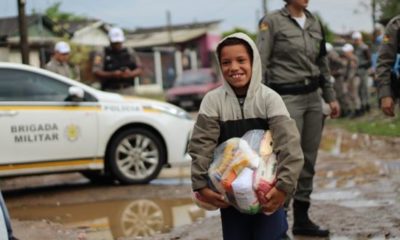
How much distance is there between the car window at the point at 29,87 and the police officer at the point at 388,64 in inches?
176

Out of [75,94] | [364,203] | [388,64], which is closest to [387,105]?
[388,64]

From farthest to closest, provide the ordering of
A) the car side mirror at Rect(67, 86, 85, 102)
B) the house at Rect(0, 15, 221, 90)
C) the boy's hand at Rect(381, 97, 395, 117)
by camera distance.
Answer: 1. the house at Rect(0, 15, 221, 90)
2. the car side mirror at Rect(67, 86, 85, 102)
3. the boy's hand at Rect(381, 97, 395, 117)

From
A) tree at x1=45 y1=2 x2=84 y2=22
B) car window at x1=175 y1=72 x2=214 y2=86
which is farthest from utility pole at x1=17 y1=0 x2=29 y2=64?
tree at x1=45 y1=2 x2=84 y2=22

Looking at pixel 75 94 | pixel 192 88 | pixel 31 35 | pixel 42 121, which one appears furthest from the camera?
pixel 31 35

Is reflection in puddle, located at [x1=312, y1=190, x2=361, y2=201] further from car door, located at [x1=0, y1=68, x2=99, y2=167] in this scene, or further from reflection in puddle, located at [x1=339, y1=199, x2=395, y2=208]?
car door, located at [x1=0, y1=68, x2=99, y2=167]


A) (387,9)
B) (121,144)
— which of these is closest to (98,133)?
(121,144)

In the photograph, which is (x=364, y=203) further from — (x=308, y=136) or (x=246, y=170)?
(x=246, y=170)

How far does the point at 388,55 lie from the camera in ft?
18.1

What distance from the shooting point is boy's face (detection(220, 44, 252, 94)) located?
12.5 ft

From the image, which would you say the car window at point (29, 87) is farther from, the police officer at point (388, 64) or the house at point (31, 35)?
the house at point (31, 35)

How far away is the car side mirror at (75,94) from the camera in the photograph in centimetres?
884

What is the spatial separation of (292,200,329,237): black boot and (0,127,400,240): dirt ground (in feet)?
0.39

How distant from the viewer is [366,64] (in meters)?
18.1

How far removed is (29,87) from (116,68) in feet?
7.03
